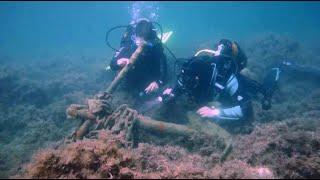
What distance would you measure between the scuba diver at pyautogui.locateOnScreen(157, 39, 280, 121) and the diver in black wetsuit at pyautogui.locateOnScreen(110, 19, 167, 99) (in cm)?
149

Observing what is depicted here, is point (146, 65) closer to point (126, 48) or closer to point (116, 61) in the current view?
point (116, 61)

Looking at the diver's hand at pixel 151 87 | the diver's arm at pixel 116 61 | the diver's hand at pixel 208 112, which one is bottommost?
the diver's hand at pixel 208 112

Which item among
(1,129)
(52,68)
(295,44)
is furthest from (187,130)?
(52,68)

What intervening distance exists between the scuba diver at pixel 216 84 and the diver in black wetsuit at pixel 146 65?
1.49 meters

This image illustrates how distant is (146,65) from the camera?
8.49m

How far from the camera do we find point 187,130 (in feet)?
20.2

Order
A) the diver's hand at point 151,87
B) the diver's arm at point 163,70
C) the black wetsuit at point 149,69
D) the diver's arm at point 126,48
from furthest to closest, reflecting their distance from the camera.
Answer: the diver's arm at point 126,48
the diver's arm at point 163,70
the black wetsuit at point 149,69
the diver's hand at point 151,87

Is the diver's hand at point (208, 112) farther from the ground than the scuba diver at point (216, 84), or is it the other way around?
the scuba diver at point (216, 84)

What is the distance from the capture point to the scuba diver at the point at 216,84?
659 centimetres

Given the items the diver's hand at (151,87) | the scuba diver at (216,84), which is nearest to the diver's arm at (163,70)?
the diver's hand at (151,87)

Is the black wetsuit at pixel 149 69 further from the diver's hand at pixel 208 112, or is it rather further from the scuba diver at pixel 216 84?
the diver's hand at pixel 208 112

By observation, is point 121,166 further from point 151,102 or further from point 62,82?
point 62,82

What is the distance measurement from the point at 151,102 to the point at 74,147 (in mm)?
4598

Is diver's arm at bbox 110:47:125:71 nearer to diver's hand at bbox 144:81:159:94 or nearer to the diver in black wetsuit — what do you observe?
the diver in black wetsuit
